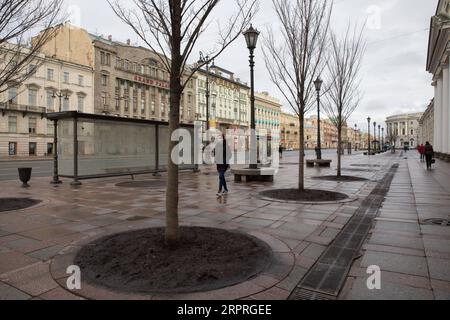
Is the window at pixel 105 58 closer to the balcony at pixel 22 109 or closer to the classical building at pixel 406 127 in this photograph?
the balcony at pixel 22 109

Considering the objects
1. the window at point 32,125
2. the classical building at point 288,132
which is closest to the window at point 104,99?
the window at point 32,125

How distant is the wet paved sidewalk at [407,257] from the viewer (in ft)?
10.5

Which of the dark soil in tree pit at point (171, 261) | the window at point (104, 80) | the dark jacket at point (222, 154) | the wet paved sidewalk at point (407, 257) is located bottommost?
the wet paved sidewalk at point (407, 257)

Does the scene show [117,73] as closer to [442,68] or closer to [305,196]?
[442,68]

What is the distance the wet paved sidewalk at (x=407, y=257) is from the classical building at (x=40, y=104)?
47076mm

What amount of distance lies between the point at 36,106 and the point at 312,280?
52.4 m

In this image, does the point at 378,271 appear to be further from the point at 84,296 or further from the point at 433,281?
the point at 84,296

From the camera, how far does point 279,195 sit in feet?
30.4

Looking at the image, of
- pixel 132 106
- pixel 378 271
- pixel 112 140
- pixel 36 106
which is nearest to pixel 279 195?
pixel 378 271

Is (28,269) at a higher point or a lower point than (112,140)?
lower

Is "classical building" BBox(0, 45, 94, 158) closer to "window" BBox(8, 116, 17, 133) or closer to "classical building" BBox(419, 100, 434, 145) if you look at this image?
"window" BBox(8, 116, 17, 133)

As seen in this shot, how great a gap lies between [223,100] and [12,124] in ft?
162

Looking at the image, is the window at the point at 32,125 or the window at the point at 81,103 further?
the window at the point at 81,103

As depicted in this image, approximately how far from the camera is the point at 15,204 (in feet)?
26.0
